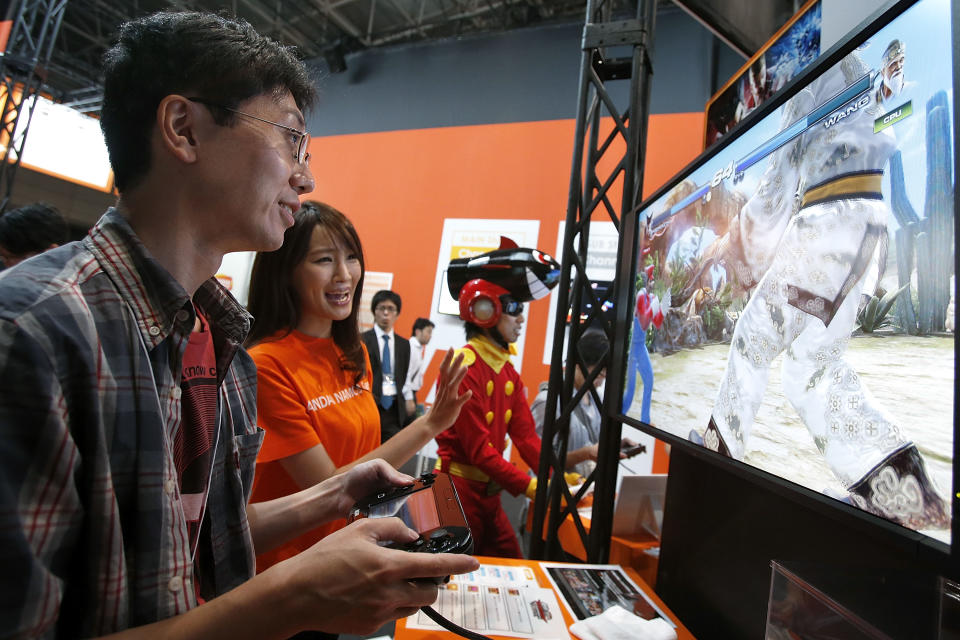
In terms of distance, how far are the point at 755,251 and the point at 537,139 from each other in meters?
4.77

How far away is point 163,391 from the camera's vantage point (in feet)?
2.34

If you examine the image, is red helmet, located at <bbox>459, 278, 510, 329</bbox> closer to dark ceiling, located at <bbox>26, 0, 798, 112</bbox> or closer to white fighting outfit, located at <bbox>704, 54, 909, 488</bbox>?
white fighting outfit, located at <bbox>704, 54, 909, 488</bbox>

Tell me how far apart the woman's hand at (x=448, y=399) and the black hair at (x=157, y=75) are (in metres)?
0.94

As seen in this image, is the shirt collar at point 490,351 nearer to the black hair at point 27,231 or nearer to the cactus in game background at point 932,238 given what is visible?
the cactus in game background at point 932,238

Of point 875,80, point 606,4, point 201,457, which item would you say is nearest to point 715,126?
point 606,4

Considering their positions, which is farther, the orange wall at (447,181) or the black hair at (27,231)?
the orange wall at (447,181)

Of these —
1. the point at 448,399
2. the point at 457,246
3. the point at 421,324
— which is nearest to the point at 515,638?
the point at 448,399

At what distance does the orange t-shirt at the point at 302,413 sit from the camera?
4.79 feet

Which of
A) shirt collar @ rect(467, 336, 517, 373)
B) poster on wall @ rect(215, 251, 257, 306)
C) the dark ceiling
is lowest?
shirt collar @ rect(467, 336, 517, 373)

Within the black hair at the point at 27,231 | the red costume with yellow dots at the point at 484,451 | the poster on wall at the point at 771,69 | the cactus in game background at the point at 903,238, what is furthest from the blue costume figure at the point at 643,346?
the black hair at the point at 27,231

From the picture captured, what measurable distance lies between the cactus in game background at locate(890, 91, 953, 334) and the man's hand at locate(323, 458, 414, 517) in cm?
93

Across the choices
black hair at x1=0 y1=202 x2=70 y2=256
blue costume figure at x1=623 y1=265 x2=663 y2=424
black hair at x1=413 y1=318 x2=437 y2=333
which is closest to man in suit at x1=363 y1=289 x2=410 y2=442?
black hair at x1=413 y1=318 x2=437 y2=333

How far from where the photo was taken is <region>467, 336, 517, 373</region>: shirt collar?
259cm

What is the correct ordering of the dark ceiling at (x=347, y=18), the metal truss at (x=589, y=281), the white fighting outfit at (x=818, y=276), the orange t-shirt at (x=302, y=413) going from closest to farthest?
the white fighting outfit at (x=818, y=276) → the orange t-shirt at (x=302, y=413) → the metal truss at (x=589, y=281) → the dark ceiling at (x=347, y=18)
